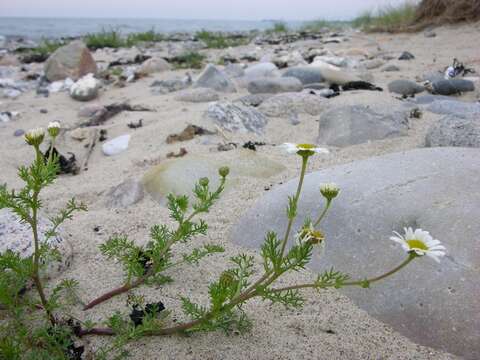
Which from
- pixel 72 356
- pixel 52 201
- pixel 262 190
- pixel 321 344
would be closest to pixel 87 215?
pixel 52 201

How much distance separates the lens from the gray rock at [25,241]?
6.82 feet

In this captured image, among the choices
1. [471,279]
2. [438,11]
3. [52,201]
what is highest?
[438,11]

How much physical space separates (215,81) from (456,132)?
3.56m

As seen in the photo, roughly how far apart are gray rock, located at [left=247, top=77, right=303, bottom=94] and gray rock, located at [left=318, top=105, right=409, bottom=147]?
5.33 ft

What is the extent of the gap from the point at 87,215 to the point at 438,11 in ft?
34.8

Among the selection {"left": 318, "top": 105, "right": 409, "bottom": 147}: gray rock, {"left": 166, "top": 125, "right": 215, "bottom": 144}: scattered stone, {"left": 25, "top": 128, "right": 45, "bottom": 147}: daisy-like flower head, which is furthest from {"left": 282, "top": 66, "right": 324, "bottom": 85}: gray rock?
{"left": 25, "top": 128, "right": 45, "bottom": 147}: daisy-like flower head

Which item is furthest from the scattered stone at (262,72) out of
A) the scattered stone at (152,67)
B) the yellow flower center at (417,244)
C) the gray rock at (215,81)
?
the yellow flower center at (417,244)

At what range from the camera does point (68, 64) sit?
7621 millimetres

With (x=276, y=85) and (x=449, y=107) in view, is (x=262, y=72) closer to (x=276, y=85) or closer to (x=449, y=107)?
(x=276, y=85)

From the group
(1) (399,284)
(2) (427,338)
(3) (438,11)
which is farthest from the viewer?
(3) (438,11)

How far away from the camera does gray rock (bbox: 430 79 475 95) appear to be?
5035 millimetres

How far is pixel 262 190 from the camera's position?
2.94m

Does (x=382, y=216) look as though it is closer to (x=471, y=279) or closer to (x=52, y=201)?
(x=471, y=279)

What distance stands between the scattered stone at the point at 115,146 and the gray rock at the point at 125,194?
1003mm
